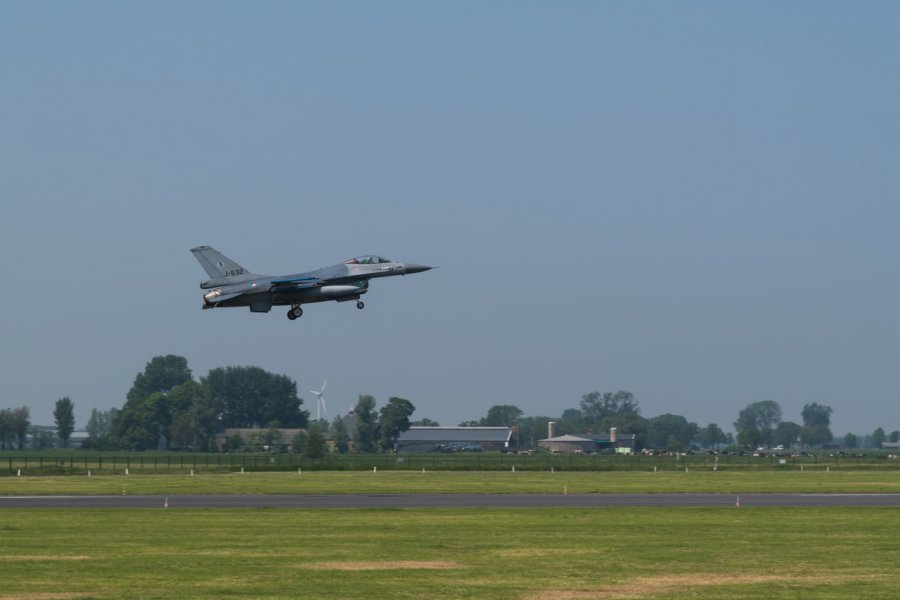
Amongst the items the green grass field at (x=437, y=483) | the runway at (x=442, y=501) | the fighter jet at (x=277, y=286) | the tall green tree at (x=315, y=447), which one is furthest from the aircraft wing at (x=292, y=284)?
the tall green tree at (x=315, y=447)

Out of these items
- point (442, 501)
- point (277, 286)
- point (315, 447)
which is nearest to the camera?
point (277, 286)

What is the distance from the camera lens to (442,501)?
77812 mm

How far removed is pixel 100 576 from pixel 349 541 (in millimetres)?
13439

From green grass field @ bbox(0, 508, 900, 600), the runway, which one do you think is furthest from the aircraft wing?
the runway

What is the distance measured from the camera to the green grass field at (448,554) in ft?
126

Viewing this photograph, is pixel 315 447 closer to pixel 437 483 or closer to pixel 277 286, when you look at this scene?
pixel 437 483

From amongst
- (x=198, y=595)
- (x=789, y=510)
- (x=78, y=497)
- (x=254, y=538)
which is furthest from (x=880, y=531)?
(x=78, y=497)

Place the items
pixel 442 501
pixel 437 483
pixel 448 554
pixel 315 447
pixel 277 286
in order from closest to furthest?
pixel 448 554
pixel 277 286
pixel 442 501
pixel 437 483
pixel 315 447

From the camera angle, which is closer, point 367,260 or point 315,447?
point 367,260

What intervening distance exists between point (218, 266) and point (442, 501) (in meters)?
21.0

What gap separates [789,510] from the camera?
229ft

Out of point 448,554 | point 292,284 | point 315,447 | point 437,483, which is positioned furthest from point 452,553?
point 315,447

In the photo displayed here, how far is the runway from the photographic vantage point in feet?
240

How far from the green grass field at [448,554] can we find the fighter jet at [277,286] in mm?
10464
